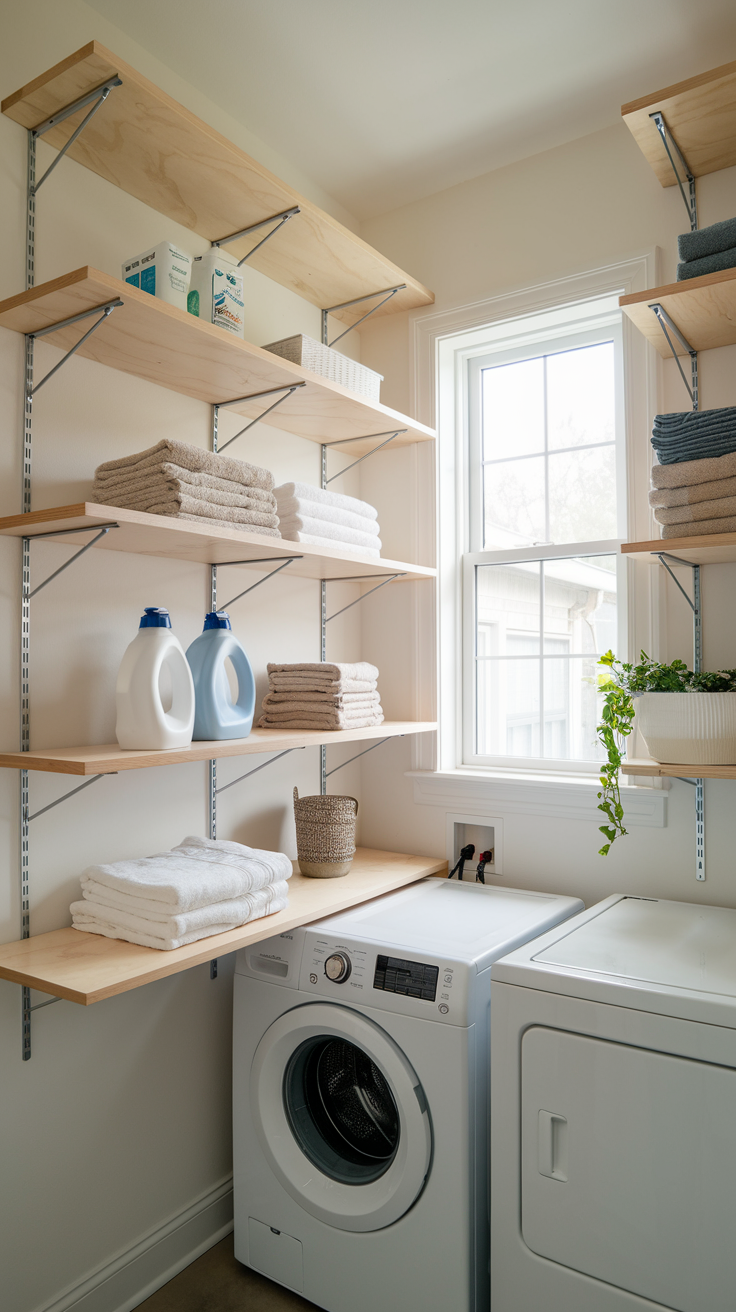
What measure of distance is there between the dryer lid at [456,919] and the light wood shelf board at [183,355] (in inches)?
49.4

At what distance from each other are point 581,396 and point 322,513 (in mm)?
905

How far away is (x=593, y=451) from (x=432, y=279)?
28.6 inches

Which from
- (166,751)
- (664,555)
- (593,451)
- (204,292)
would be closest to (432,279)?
(593,451)

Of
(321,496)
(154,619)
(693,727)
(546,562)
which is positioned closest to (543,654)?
(546,562)

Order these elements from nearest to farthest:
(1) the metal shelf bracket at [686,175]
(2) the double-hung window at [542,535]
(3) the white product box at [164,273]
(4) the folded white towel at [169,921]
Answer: (4) the folded white towel at [169,921] < (3) the white product box at [164,273] < (1) the metal shelf bracket at [686,175] < (2) the double-hung window at [542,535]

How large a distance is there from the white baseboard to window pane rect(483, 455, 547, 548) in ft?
6.27

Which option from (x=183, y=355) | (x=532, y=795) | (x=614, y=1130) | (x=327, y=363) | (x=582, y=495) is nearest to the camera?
(x=614, y=1130)

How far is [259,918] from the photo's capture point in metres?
1.73

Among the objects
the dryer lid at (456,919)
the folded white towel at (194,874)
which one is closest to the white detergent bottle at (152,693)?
the folded white towel at (194,874)

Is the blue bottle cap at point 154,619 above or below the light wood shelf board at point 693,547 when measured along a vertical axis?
below

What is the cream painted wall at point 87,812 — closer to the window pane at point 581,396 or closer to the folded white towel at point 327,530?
the folded white towel at point 327,530

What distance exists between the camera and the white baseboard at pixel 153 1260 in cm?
165

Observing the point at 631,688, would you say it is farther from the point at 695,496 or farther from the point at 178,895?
the point at 178,895

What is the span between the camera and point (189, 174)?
1757 mm
